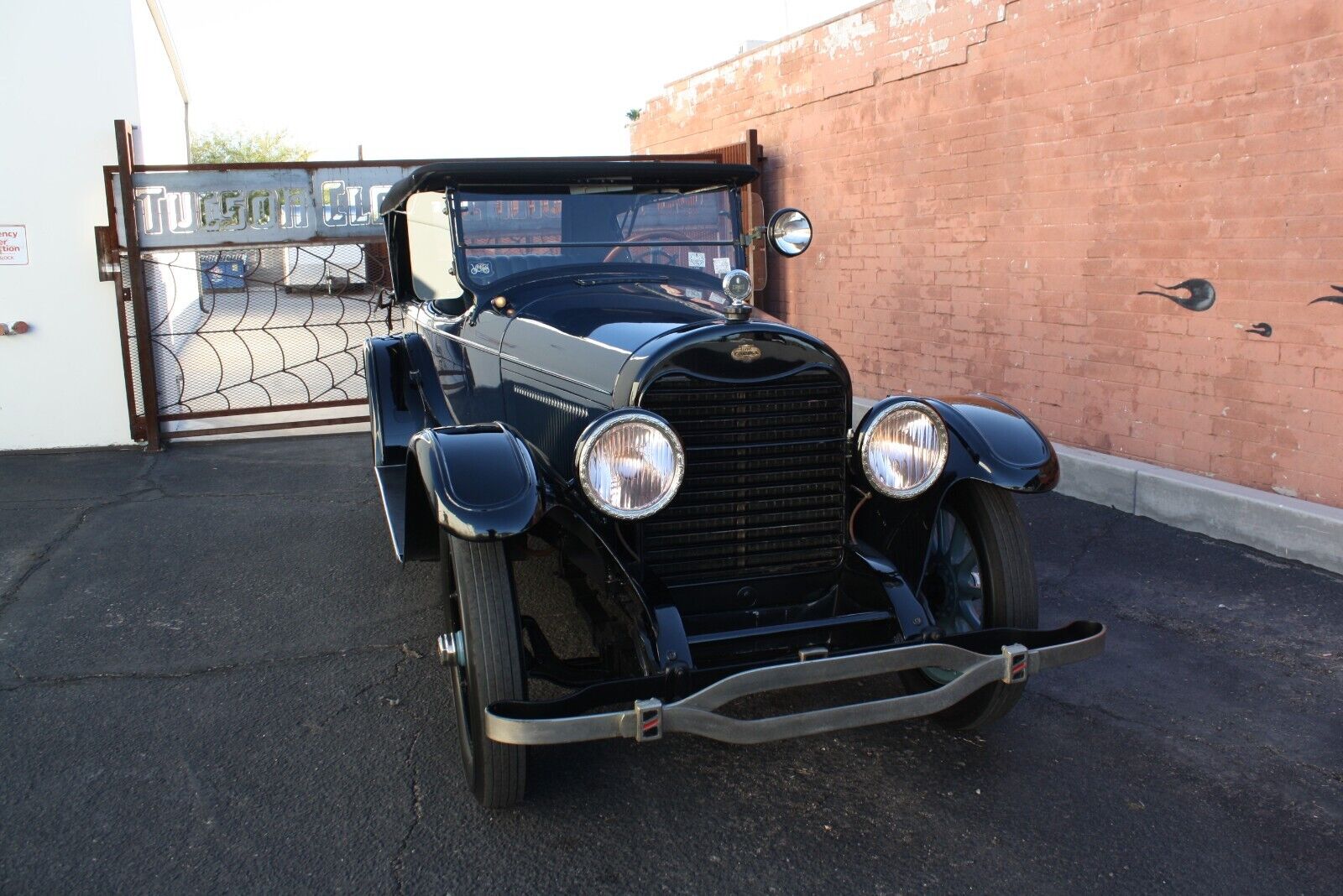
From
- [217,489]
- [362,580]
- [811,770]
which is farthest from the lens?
[217,489]

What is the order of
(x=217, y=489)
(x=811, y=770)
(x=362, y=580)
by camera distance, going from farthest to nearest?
(x=217, y=489), (x=362, y=580), (x=811, y=770)

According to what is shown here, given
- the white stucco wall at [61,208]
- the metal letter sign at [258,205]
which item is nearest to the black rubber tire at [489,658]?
the metal letter sign at [258,205]

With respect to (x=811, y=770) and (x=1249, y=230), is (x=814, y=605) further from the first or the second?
(x=1249, y=230)

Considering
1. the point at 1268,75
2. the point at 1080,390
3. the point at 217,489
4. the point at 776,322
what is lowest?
the point at 217,489

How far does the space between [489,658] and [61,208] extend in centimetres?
677

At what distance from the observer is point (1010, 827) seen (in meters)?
2.78

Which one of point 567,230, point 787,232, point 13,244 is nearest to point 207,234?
point 13,244

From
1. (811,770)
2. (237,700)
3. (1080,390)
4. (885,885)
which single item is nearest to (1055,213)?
(1080,390)

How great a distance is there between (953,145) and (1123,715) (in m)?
4.58

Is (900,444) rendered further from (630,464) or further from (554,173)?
(554,173)

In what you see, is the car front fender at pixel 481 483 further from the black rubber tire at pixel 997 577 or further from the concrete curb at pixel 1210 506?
the concrete curb at pixel 1210 506

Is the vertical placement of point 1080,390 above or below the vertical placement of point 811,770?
above

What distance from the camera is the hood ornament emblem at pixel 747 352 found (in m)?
2.97

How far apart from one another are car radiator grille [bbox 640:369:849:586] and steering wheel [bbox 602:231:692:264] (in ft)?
4.34
